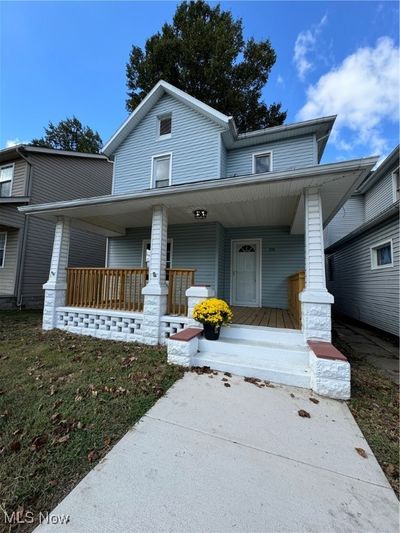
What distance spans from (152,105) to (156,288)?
7.40 metres

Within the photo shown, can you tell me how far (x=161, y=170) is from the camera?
8375 millimetres

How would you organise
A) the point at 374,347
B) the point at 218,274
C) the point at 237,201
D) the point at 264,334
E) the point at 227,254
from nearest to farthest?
the point at 264,334
the point at 237,201
the point at 374,347
the point at 218,274
the point at 227,254

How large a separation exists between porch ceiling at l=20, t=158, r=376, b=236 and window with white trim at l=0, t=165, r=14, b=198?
17.9 ft

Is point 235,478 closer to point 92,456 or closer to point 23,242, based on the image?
point 92,456

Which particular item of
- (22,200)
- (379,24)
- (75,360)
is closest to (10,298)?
(22,200)

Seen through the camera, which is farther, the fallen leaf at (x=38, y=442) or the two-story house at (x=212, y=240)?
the two-story house at (x=212, y=240)

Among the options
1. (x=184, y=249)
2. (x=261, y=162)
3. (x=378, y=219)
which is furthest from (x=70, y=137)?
(x=378, y=219)

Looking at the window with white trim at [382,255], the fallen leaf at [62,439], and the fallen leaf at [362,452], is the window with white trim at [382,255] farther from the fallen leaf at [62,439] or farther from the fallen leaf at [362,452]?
the fallen leaf at [62,439]

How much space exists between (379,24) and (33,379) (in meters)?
12.6

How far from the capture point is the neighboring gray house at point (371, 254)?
6328 millimetres

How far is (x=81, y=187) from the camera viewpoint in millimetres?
11406

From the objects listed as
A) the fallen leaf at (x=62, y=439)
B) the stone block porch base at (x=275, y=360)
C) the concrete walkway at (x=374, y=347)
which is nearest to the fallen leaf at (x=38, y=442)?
the fallen leaf at (x=62, y=439)

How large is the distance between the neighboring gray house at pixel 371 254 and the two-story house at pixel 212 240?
219cm

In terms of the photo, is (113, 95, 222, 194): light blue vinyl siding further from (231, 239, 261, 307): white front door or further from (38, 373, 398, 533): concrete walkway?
(38, 373, 398, 533): concrete walkway
